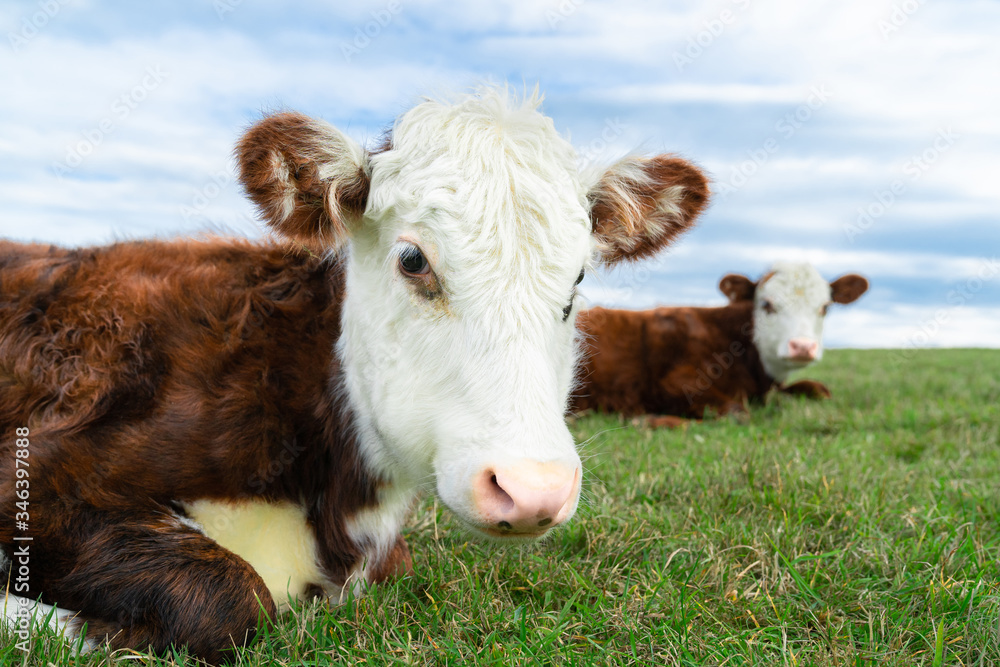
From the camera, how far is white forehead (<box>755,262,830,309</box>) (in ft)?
33.3

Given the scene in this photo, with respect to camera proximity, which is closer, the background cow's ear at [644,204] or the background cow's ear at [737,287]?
the background cow's ear at [644,204]

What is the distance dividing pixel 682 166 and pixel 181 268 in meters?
2.39

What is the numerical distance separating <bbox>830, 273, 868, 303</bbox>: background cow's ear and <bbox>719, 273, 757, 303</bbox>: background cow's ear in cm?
118

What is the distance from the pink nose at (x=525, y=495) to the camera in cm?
231

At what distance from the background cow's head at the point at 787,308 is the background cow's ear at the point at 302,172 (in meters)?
7.73

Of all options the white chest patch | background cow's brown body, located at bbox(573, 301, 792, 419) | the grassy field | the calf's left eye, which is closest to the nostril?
the grassy field

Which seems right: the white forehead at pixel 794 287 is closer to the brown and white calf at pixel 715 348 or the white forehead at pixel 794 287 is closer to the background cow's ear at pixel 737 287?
the brown and white calf at pixel 715 348

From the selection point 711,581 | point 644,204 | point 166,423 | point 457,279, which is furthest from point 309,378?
point 711,581

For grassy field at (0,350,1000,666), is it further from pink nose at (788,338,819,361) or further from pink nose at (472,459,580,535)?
pink nose at (788,338,819,361)

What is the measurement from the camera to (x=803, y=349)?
31.2 ft

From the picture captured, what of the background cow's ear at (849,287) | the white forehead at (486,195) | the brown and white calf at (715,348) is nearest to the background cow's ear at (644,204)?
the white forehead at (486,195)

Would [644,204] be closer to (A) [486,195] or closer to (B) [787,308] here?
(A) [486,195]

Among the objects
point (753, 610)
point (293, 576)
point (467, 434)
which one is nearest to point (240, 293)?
point (293, 576)

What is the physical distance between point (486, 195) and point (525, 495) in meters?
1.11
